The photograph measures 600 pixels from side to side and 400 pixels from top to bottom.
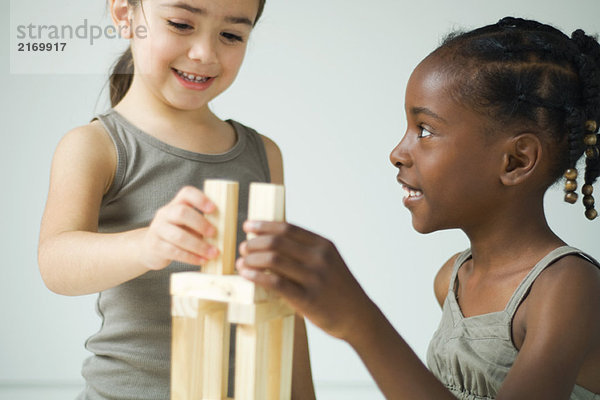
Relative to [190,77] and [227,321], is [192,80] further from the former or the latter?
[227,321]

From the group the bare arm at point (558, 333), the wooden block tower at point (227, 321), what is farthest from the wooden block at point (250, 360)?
the bare arm at point (558, 333)

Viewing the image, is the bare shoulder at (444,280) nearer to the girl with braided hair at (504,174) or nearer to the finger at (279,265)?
the girl with braided hair at (504,174)

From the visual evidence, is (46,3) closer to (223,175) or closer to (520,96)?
(223,175)

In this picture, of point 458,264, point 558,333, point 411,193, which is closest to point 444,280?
point 458,264

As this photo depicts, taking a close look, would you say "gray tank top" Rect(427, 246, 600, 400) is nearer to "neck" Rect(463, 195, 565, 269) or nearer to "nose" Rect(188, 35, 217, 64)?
"neck" Rect(463, 195, 565, 269)

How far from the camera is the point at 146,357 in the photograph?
Result: 0.77m

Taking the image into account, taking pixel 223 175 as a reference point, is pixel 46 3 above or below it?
above

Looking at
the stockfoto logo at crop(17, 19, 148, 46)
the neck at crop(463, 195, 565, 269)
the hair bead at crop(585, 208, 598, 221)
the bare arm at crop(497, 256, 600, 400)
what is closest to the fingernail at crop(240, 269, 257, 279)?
the bare arm at crop(497, 256, 600, 400)

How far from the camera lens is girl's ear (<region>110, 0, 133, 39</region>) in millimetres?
792

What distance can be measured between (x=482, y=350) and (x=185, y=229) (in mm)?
397

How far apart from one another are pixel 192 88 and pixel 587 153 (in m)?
0.46

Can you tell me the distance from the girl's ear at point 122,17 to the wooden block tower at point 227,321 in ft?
1.17

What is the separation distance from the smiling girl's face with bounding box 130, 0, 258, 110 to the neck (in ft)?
1.15

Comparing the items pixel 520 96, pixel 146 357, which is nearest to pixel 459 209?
pixel 520 96
